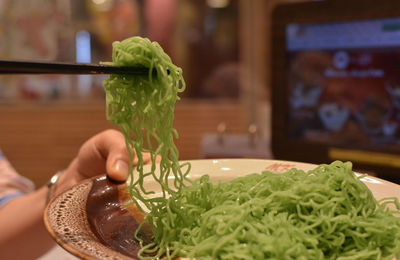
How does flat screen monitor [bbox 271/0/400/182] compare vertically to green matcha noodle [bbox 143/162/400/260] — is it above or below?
above

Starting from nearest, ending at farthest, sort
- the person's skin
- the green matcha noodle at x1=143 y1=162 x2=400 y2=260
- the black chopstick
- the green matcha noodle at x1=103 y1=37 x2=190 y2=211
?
1. the black chopstick
2. the green matcha noodle at x1=143 y1=162 x2=400 y2=260
3. the green matcha noodle at x1=103 y1=37 x2=190 y2=211
4. the person's skin

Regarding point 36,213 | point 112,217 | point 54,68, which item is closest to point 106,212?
point 112,217

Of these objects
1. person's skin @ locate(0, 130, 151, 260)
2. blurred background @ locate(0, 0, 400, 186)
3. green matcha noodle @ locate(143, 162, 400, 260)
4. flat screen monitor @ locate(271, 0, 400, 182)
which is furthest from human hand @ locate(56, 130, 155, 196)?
blurred background @ locate(0, 0, 400, 186)

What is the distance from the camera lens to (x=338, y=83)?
1.80m

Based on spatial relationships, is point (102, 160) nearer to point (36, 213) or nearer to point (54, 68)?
point (36, 213)

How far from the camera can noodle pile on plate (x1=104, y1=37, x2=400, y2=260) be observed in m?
0.69

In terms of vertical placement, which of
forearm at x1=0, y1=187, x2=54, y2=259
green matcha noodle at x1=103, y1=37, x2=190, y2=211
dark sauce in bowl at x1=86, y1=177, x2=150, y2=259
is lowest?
forearm at x1=0, y1=187, x2=54, y2=259

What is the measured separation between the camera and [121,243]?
0.78m

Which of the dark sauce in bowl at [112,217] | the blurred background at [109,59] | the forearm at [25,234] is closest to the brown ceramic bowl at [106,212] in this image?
the dark sauce in bowl at [112,217]

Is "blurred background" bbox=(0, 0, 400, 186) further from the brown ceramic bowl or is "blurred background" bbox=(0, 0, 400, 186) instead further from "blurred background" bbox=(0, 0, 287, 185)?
the brown ceramic bowl

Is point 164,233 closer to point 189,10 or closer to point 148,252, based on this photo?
point 148,252

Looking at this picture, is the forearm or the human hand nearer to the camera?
the human hand

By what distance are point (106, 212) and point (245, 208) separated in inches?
13.0

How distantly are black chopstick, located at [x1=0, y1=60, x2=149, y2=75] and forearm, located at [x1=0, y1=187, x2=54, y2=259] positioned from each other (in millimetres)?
889
